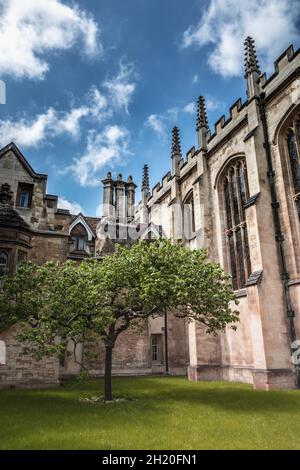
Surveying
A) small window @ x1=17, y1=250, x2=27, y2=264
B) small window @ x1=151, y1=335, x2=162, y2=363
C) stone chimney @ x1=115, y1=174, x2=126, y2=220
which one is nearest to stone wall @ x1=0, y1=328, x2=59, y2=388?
small window @ x1=17, y1=250, x2=27, y2=264

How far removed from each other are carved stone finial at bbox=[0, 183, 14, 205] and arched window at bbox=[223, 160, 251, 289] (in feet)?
40.0

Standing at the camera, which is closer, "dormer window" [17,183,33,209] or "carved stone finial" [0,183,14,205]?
"carved stone finial" [0,183,14,205]

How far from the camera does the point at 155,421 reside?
25.7ft

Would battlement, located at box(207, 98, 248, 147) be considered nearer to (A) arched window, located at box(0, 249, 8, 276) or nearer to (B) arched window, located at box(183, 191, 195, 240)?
(B) arched window, located at box(183, 191, 195, 240)

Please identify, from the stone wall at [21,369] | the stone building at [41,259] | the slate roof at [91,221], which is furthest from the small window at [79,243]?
the stone wall at [21,369]

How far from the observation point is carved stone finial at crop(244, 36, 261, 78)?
18.4 meters

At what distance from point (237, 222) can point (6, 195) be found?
12.6 m

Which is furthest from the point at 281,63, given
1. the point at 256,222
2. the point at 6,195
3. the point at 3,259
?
the point at 3,259

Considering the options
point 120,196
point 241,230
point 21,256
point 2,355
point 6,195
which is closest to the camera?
point 2,355

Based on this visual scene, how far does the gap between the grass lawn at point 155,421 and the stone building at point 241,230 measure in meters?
3.49

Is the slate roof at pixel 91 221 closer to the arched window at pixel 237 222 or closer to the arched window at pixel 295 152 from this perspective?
the arched window at pixel 237 222

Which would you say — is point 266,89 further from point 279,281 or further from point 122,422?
point 122,422

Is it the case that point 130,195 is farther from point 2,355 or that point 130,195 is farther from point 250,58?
point 2,355

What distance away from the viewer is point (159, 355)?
22.6 metres
